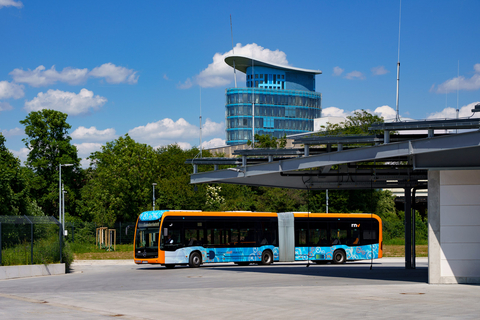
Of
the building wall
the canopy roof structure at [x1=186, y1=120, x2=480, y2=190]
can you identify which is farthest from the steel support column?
the building wall

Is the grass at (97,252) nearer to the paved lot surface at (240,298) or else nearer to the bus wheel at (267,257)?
the bus wheel at (267,257)

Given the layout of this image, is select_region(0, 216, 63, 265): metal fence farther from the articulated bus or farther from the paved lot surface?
the articulated bus

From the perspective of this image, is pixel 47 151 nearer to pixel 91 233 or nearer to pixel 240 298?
pixel 91 233

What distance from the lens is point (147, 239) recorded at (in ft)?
92.6

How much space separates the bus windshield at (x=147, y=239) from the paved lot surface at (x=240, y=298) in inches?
254

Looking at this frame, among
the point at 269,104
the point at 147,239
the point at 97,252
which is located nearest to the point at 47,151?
the point at 97,252

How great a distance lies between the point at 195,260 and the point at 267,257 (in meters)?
4.10

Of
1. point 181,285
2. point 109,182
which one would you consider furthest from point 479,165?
point 109,182

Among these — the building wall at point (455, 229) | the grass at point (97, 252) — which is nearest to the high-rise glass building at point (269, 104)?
the grass at point (97, 252)

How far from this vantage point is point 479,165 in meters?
17.9

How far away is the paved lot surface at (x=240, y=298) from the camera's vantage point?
38.8 feet

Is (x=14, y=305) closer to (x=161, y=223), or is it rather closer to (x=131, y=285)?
(x=131, y=285)

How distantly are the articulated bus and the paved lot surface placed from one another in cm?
649

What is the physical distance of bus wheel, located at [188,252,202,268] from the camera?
92.8ft
